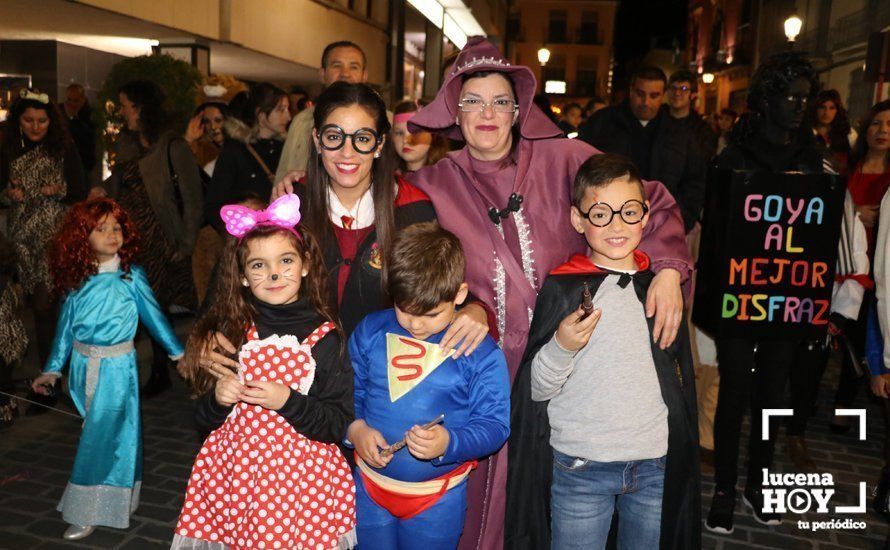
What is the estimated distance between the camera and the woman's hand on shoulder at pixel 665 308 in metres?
2.57

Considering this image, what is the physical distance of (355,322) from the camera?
110 inches

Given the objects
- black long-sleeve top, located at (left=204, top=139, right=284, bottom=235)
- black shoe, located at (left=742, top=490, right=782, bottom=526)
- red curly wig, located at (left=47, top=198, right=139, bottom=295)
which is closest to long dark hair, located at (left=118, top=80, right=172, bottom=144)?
black long-sleeve top, located at (left=204, top=139, right=284, bottom=235)

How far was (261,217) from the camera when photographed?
2.53m

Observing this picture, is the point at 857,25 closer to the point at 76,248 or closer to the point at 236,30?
the point at 236,30

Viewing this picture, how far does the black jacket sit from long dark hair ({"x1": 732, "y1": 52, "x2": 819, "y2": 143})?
4.71 feet

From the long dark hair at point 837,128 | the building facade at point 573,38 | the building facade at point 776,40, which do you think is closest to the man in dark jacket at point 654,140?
the building facade at point 776,40

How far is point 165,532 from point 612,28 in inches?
2534

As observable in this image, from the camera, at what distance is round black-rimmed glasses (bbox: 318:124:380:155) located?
2.70 meters

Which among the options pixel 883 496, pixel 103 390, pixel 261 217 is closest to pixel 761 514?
pixel 883 496

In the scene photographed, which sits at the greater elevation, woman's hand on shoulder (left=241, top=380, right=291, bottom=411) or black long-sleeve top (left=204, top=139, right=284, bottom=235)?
black long-sleeve top (left=204, top=139, right=284, bottom=235)

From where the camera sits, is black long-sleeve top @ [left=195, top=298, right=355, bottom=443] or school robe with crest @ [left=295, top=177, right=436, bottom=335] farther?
school robe with crest @ [left=295, top=177, right=436, bottom=335]

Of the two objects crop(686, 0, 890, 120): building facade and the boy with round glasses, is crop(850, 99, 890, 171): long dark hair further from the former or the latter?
the boy with round glasses

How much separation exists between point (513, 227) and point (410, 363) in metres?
0.79

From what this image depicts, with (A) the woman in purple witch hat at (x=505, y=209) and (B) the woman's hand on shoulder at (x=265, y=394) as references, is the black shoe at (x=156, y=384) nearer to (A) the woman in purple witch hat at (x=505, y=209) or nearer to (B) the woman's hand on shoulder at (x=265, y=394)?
(A) the woman in purple witch hat at (x=505, y=209)
